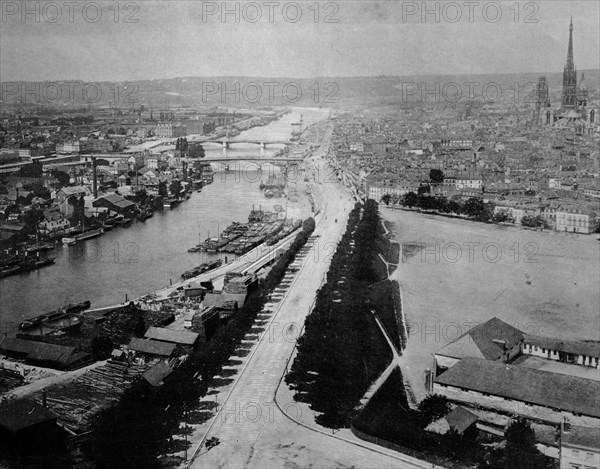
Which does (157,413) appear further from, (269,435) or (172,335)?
(172,335)

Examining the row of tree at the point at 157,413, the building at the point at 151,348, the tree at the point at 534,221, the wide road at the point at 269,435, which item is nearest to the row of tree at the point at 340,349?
the wide road at the point at 269,435

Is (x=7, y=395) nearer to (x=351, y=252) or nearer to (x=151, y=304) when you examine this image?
(x=151, y=304)

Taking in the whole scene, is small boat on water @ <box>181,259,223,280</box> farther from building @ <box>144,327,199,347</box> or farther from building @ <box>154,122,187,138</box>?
building @ <box>154,122,187,138</box>

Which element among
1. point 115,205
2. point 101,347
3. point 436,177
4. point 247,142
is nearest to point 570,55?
point 436,177

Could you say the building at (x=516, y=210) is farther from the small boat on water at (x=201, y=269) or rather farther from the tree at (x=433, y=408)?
the tree at (x=433, y=408)

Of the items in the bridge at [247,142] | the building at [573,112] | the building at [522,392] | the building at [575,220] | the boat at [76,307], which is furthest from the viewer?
the bridge at [247,142]

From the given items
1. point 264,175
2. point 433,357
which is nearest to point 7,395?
point 433,357

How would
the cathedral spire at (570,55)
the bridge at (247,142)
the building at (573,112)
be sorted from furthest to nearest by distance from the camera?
the bridge at (247,142) < the building at (573,112) < the cathedral spire at (570,55)

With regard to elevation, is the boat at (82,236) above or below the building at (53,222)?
below
